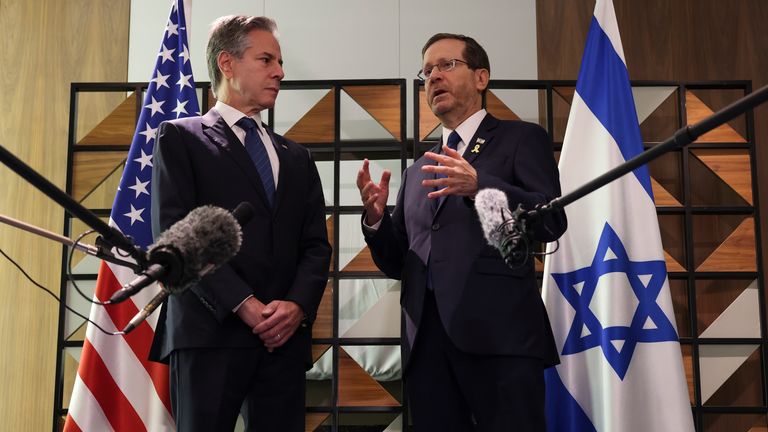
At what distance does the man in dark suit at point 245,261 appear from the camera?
7.09 feet

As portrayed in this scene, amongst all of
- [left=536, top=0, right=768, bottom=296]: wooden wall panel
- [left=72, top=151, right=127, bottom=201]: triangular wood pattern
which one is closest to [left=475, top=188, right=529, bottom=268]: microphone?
[left=72, top=151, right=127, bottom=201]: triangular wood pattern

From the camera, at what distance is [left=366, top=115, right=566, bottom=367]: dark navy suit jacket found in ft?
7.39

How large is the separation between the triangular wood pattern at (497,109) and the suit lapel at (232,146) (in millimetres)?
1334

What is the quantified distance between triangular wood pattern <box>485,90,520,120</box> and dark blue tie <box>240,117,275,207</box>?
1240 mm

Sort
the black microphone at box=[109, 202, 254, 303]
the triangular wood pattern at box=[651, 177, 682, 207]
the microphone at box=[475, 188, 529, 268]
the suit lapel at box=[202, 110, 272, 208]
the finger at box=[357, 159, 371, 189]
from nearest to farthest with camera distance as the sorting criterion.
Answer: the black microphone at box=[109, 202, 254, 303] < the microphone at box=[475, 188, 529, 268] < the suit lapel at box=[202, 110, 272, 208] < the finger at box=[357, 159, 371, 189] < the triangular wood pattern at box=[651, 177, 682, 207]

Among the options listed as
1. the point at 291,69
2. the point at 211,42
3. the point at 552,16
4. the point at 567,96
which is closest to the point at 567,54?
the point at 552,16

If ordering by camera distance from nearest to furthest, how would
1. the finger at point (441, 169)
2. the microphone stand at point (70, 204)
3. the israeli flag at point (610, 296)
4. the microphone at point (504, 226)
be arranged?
the microphone stand at point (70, 204)
the microphone at point (504, 226)
the finger at point (441, 169)
the israeli flag at point (610, 296)

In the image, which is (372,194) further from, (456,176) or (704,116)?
(704,116)

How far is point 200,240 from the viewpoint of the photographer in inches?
55.9

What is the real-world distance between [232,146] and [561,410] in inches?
60.3

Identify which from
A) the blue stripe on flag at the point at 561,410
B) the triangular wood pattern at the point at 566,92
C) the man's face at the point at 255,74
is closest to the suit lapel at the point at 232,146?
the man's face at the point at 255,74

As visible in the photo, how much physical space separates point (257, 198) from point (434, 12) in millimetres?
1936

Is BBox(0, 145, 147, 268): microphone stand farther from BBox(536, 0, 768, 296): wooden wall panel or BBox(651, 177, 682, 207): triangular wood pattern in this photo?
BBox(536, 0, 768, 296): wooden wall panel

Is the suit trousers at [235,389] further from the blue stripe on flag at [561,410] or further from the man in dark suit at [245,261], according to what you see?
the blue stripe on flag at [561,410]
